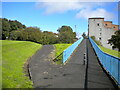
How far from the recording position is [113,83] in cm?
754

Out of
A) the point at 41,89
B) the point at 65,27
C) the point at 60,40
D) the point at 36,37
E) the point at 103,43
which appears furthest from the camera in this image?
the point at 65,27

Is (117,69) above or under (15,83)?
above

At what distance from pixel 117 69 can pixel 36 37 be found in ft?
138

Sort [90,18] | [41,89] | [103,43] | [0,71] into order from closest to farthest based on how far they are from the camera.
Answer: [41,89] < [0,71] < [103,43] < [90,18]

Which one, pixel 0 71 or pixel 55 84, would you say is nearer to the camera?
pixel 55 84

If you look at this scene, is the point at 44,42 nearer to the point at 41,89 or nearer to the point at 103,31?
the point at 103,31

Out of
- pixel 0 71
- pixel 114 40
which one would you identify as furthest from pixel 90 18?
pixel 0 71

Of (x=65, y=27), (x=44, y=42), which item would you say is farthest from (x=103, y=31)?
(x=65, y=27)

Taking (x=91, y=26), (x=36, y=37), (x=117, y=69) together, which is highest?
(x=91, y=26)

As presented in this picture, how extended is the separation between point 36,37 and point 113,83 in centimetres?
4182

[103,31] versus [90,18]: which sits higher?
[90,18]

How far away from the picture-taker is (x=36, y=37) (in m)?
47.9

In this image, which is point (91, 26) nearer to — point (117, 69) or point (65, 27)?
point (65, 27)

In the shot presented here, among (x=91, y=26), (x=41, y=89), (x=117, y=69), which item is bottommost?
(x=41, y=89)
